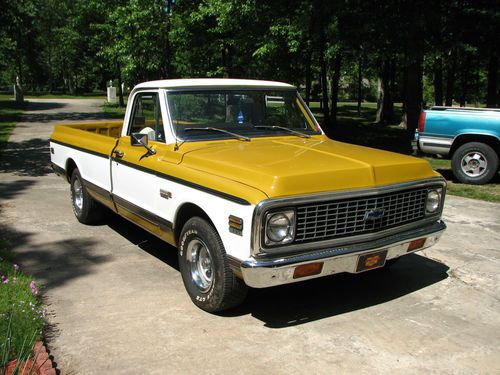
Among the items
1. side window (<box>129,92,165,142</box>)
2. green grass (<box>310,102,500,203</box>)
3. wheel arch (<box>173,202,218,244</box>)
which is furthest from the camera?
green grass (<box>310,102,500,203</box>)

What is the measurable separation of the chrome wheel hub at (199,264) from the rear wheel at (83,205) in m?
2.85

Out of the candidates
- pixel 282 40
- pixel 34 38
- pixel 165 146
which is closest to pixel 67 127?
pixel 165 146

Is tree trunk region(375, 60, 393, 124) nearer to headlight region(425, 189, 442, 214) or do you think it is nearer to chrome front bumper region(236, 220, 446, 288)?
headlight region(425, 189, 442, 214)

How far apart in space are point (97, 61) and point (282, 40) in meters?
28.6

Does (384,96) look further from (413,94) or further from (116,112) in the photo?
(116,112)

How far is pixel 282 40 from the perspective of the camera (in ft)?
56.6

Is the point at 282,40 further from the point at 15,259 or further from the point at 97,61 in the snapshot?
the point at 97,61

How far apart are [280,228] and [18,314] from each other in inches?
83.4

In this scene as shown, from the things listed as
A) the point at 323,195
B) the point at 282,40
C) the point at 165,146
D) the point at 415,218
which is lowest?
the point at 415,218

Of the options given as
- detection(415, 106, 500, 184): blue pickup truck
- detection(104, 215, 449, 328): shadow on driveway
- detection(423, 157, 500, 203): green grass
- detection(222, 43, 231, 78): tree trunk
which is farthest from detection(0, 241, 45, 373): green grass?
detection(222, 43, 231, 78): tree trunk

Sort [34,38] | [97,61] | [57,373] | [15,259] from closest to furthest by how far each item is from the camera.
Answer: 1. [57,373]
2. [15,259]
3. [97,61]
4. [34,38]

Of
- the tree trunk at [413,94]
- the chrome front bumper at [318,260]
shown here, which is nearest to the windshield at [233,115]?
the chrome front bumper at [318,260]

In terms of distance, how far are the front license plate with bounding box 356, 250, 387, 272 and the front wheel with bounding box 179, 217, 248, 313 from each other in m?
0.92

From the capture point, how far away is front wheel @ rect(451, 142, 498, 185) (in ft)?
31.5
